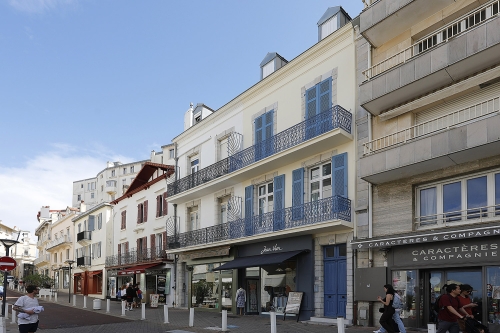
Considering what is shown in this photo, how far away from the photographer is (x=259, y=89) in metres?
22.2

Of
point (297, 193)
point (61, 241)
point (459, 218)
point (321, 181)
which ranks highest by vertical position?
point (321, 181)

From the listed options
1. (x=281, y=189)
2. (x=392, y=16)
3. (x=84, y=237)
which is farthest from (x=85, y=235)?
(x=392, y=16)

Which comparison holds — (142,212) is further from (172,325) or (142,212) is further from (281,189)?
(172,325)

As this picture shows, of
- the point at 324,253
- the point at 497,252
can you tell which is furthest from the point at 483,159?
the point at 324,253

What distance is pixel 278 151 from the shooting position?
64.7ft

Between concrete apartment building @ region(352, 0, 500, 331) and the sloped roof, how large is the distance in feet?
53.9

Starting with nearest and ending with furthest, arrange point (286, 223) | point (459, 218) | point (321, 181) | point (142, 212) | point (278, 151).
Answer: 1. point (459, 218)
2. point (321, 181)
3. point (286, 223)
4. point (278, 151)
5. point (142, 212)

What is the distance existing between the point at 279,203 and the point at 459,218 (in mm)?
7719

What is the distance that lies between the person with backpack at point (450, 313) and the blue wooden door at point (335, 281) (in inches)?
273

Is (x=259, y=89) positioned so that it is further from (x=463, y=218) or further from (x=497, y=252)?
(x=497, y=252)

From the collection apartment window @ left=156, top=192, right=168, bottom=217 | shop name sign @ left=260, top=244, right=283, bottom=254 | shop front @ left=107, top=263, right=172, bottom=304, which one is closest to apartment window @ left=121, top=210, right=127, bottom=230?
Answer: shop front @ left=107, top=263, right=172, bottom=304

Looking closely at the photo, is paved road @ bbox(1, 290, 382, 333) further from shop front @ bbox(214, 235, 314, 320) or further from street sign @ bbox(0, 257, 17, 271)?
street sign @ bbox(0, 257, 17, 271)

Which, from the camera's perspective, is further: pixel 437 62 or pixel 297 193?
pixel 297 193

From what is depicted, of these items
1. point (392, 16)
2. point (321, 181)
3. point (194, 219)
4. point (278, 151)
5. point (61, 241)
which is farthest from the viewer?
point (61, 241)
